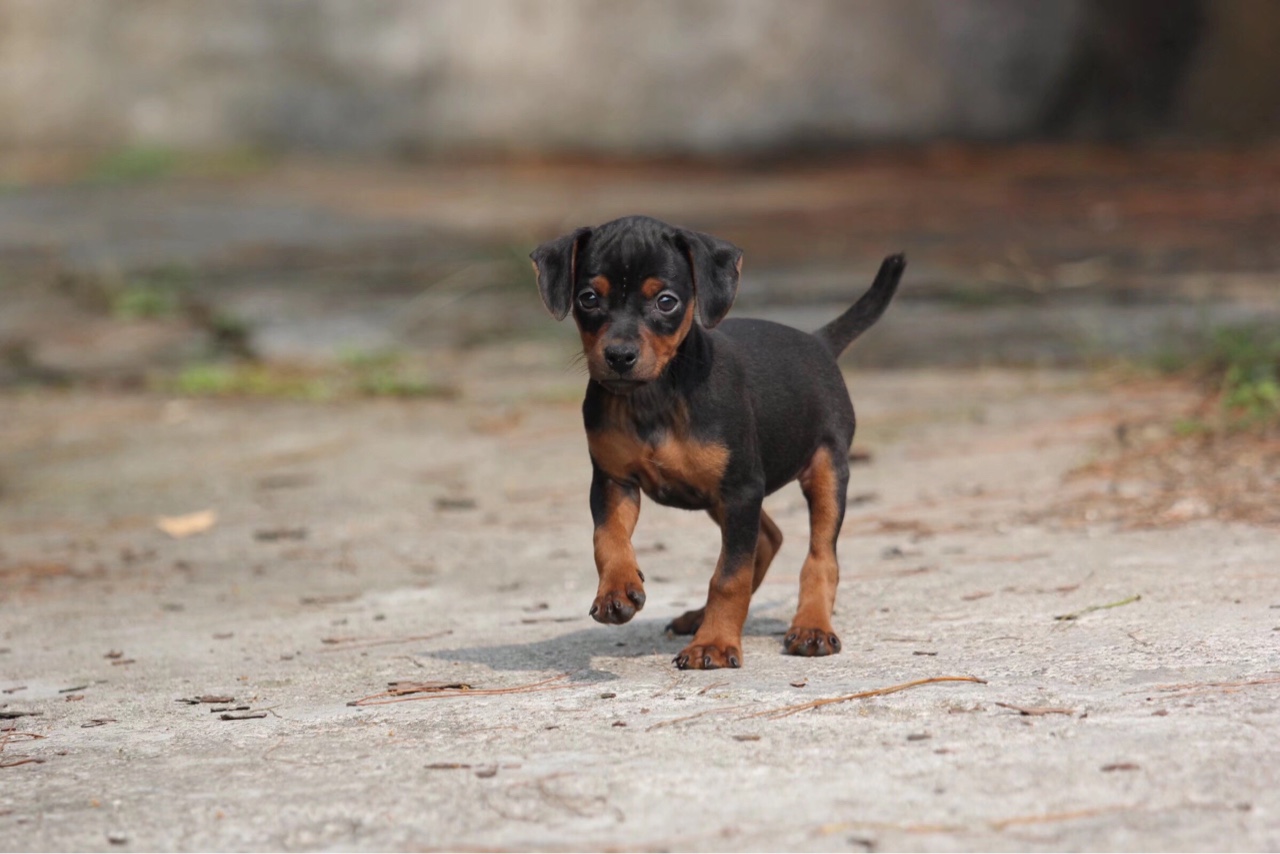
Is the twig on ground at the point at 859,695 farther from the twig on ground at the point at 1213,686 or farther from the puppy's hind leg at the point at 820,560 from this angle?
the puppy's hind leg at the point at 820,560

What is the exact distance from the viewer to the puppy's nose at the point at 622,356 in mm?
4070

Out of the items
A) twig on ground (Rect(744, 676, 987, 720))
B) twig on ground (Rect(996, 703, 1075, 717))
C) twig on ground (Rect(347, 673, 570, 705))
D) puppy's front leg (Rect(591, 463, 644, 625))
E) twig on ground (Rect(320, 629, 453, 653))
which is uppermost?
puppy's front leg (Rect(591, 463, 644, 625))

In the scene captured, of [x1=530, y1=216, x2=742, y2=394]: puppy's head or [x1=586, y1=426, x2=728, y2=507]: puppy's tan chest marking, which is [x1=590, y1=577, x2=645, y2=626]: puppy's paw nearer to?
[x1=586, y1=426, x2=728, y2=507]: puppy's tan chest marking

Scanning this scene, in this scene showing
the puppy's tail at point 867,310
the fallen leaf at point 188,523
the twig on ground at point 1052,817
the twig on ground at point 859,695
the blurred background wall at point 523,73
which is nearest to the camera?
the twig on ground at point 1052,817

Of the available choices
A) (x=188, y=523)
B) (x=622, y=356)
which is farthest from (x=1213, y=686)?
(x=188, y=523)

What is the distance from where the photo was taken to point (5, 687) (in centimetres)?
461

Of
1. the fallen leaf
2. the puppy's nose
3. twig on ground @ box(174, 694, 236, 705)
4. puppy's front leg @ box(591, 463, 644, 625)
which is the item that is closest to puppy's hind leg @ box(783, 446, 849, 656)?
puppy's front leg @ box(591, 463, 644, 625)

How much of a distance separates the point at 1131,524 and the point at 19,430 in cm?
544

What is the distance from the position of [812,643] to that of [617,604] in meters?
0.58

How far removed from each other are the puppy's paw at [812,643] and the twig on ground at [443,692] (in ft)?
1.91

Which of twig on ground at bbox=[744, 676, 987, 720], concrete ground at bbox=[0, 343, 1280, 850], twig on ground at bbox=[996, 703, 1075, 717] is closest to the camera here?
concrete ground at bbox=[0, 343, 1280, 850]

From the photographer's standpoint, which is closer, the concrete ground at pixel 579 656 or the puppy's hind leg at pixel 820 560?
the concrete ground at pixel 579 656

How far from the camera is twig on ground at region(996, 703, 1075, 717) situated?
3.56 meters

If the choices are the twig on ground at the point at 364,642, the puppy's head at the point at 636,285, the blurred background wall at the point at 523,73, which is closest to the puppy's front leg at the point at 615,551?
the puppy's head at the point at 636,285
